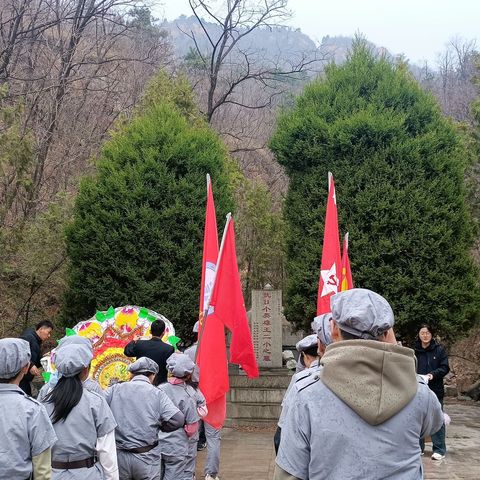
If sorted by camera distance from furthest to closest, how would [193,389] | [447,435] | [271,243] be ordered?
[271,243]
[447,435]
[193,389]

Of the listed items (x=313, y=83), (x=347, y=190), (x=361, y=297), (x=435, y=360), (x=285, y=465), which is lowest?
(x=435, y=360)

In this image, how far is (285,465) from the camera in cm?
277

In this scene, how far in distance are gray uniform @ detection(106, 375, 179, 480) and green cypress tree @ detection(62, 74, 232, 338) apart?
7.58m

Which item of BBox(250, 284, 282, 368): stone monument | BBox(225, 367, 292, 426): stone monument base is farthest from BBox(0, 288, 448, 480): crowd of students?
BBox(250, 284, 282, 368): stone monument

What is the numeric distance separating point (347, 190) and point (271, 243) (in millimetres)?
4323

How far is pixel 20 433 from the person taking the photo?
13.6ft

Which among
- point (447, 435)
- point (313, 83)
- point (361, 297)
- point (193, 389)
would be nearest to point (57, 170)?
point (313, 83)

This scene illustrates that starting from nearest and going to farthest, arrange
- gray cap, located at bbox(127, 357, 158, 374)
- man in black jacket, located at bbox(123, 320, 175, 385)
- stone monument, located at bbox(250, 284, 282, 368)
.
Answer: gray cap, located at bbox(127, 357, 158, 374), man in black jacket, located at bbox(123, 320, 175, 385), stone monument, located at bbox(250, 284, 282, 368)

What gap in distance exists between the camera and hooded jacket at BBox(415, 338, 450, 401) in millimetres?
9906

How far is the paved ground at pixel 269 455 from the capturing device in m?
9.74

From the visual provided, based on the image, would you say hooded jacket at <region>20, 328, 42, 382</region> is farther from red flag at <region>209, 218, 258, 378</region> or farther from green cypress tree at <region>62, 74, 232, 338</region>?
green cypress tree at <region>62, 74, 232, 338</region>

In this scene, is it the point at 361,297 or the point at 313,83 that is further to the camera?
the point at 313,83

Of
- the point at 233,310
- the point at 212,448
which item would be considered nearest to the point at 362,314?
the point at 233,310

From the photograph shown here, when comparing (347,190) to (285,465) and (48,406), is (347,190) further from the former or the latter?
(285,465)
